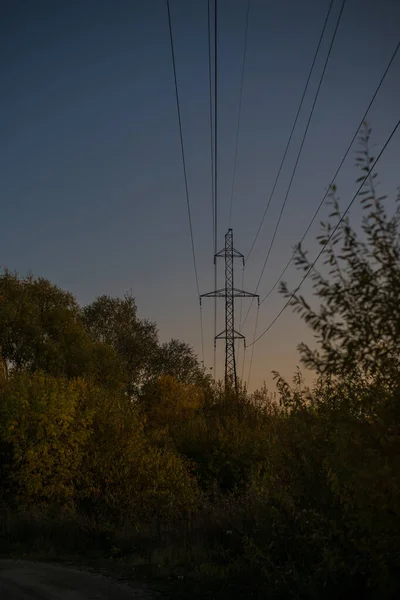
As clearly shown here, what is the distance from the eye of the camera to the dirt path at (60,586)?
12172mm

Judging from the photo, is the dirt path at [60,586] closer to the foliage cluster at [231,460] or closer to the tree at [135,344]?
the foliage cluster at [231,460]

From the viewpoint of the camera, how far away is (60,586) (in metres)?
13.2

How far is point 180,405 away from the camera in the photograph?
5928cm

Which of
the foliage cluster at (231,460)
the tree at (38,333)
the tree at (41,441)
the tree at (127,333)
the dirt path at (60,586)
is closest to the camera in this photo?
the foliage cluster at (231,460)

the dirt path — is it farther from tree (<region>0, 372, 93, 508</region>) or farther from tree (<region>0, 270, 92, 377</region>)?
tree (<region>0, 270, 92, 377</region>)

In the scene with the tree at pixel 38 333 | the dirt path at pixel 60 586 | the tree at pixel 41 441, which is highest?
the tree at pixel 38 333

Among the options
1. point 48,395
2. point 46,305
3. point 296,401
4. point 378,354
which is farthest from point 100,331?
point 378,354

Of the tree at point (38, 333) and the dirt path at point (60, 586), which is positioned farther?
the tree at point (38, 333)

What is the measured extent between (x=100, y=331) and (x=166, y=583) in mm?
58512

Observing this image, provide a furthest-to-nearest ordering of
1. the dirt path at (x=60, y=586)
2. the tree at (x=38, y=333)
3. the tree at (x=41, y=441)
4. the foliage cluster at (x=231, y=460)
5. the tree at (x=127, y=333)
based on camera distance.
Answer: the tree at (x=127, y=333)
the tree at (x=38, y=333)
the tree at (x=41, y=441)
the dirt path at (x=60, y=586)
the foliage cluster at (x=231, y=460)

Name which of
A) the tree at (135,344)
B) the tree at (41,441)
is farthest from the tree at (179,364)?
the tree at (41,441)

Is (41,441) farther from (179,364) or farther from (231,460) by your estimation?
(179,364)

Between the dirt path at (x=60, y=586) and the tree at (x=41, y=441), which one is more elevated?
the tree at (x=41, y=441)

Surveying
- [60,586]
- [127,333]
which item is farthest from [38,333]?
[60,586]
